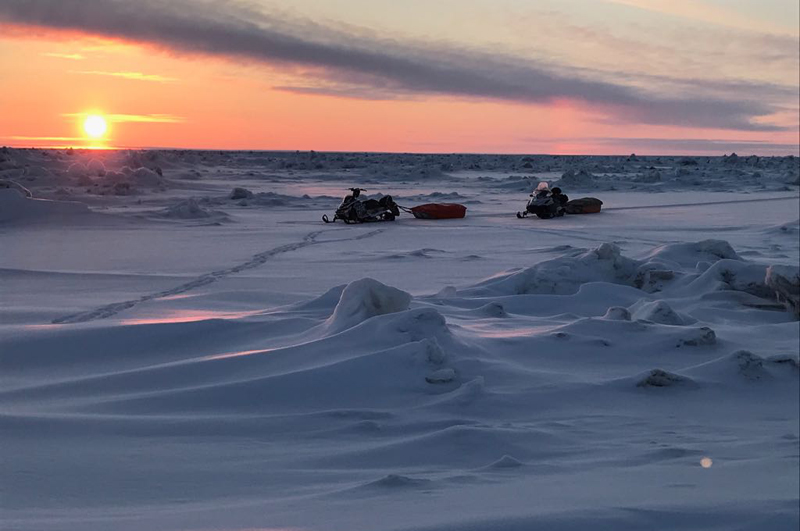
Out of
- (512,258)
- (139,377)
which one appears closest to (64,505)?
(139,377)

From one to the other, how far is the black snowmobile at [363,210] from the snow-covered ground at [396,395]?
16.4ft

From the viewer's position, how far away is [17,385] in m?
3.52

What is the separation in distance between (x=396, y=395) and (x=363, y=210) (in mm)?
9664

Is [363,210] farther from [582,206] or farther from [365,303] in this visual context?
[365,303]

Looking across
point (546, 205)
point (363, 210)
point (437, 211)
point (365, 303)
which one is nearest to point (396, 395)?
point (365, 303)

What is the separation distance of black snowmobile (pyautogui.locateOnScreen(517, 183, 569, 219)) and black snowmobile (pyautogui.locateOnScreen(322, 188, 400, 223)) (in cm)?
245

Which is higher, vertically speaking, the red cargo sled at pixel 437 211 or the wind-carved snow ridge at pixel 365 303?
the red cargo sled at pixel 437 211

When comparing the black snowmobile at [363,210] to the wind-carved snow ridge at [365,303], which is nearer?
the wind-carved snow ridge at [365,303]

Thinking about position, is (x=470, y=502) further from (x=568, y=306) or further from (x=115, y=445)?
(x=568, y=306)

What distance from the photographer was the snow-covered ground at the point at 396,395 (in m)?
2.30

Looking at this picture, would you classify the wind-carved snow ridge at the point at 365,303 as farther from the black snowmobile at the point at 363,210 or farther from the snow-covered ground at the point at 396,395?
the black snowmobile at the point at 363,210

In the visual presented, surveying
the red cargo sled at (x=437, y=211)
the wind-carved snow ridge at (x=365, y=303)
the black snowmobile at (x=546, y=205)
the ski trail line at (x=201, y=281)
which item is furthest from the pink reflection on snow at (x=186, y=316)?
the black snowmobile at (x=546, y=205)

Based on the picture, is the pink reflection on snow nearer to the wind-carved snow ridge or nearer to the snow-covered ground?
the snow-covered ground

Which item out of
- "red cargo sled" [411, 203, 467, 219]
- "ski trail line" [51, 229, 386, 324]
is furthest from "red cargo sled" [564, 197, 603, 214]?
"ski trail line" [51, 229, 386, 324]
